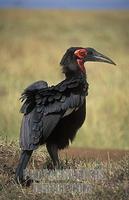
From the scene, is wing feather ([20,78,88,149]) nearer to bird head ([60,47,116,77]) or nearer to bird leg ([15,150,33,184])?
bird leg ([15,150,33,184])

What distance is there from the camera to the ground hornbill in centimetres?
879

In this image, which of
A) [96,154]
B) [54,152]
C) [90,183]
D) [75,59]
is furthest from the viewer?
[96,154]

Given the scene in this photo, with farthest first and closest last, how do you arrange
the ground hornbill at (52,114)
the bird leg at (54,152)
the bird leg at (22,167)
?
the bird leg at (54,152)
the ground hornbill at (52,114)
the bird leg at (22,167)

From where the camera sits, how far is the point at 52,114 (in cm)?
884

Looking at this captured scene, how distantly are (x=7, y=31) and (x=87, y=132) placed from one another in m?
6.05

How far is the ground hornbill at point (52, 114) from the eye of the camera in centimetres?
879

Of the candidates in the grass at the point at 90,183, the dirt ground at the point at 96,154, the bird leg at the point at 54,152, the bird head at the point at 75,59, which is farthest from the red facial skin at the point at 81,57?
the dirt ground at the point at 96,154

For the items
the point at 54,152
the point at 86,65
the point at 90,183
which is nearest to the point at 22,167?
the point at 54,152

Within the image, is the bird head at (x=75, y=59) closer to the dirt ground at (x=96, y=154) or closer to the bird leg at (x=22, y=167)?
the bird leg at (x=22, y=167)

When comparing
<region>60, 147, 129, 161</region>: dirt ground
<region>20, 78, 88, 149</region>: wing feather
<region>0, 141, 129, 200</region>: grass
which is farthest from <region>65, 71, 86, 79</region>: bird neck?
<region>60, 147, 129, 161</region>: dirt ground

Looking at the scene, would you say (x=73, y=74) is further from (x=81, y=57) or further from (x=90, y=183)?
(x=90, y=183)

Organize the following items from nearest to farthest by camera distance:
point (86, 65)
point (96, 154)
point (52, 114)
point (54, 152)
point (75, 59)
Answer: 1. point (52, 114)
2. point (54, 152)
3. point (75, 59)
4. point (96, 154)
5. point (86, 65)

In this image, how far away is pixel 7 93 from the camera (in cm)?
1900

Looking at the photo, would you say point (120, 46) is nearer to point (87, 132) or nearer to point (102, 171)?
point (87, 132)
